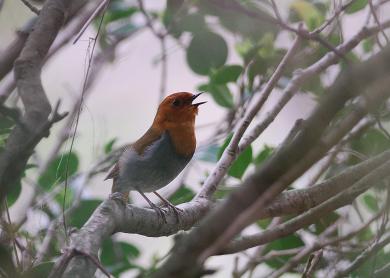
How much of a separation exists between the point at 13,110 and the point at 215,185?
106cm

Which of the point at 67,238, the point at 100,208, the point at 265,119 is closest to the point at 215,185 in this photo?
the point at 265,119

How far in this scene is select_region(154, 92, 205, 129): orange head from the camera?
3824 millimetres

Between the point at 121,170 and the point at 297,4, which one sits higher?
the point at 297,4

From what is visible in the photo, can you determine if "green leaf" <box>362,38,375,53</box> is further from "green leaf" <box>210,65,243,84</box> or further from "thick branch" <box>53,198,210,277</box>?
"thick branch" <box>53,198,210,277</box>

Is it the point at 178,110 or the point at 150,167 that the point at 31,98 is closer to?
the point at 150,167

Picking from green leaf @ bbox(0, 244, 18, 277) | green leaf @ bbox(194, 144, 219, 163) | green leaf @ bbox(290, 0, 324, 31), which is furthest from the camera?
green leaf @ bbox(194, 144, 219, 163)

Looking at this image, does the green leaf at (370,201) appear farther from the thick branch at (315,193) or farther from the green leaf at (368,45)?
the thick branch at (315,193)

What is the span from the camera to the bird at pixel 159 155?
3361 millimetres

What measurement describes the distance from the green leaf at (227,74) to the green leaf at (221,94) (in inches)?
4.1

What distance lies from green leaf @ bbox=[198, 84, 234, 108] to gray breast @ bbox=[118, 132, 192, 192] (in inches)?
16.0

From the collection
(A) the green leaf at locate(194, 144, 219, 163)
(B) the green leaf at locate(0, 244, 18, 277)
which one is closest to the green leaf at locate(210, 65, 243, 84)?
(A) the green leaf at locate(194, 144, 219, 163)

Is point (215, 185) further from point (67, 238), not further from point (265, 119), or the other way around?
point (67, 238)

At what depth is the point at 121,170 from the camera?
10.8 ft

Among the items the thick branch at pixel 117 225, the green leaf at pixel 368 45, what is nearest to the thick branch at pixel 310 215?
the thick branch at pixel 117 225
